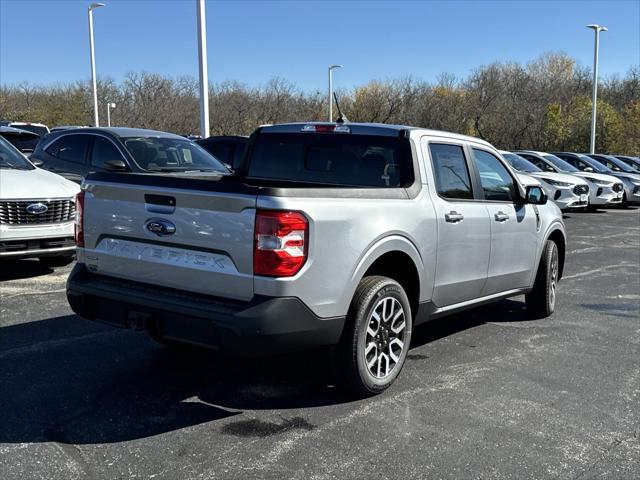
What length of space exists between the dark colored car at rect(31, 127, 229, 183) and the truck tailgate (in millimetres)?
4700

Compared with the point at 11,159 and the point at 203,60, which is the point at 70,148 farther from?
the point at 203,60

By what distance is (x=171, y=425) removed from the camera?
3.92m

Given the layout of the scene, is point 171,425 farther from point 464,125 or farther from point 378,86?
point 378,86

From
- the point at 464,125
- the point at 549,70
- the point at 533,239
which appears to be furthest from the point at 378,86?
the point at 533,239

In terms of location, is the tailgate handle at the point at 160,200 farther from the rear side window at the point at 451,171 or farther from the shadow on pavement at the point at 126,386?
the rear side window at the point at 451,171

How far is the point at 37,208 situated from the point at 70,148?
2.61 meters

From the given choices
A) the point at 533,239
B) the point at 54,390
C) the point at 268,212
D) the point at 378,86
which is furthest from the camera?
the point at 378,86

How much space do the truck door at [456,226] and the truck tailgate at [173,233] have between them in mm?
1732

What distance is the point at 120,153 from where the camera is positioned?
9.30 meters

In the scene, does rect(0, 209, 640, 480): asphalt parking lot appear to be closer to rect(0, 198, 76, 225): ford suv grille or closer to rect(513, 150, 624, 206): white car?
rect(0, 198, 76, 225): ford suv grille

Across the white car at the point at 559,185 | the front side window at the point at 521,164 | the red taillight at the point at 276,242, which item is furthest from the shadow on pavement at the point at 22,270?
the front side window at the point at 521,164

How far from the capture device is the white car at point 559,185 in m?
17.4

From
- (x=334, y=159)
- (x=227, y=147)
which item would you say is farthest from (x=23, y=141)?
(x=334, y=159)

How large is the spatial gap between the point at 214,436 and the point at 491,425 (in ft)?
5.40
